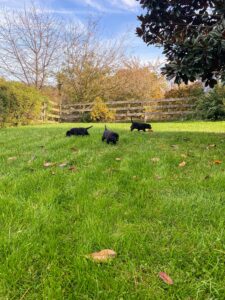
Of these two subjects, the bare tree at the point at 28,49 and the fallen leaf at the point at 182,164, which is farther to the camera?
the bare tree at the point at 28,49

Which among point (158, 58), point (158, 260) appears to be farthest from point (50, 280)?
point (158, 58)

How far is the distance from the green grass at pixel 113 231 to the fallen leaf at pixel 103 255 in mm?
41

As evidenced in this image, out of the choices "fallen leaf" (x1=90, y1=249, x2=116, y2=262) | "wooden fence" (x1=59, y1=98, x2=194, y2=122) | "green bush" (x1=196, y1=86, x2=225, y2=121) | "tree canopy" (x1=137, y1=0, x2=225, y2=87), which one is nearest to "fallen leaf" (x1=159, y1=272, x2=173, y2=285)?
"fallen leaf" (x1=90, y1=249, x2=116, y2=262)

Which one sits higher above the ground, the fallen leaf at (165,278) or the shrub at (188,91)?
the shrub at (188,91)

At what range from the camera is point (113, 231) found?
195 centimetres

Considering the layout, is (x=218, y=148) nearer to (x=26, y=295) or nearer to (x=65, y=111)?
(x=26, y=295)

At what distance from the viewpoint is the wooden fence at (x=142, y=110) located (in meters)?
18.0

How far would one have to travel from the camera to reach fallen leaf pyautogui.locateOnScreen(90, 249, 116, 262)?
1.65m

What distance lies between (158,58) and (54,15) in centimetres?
988

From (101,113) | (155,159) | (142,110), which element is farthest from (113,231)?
(142,110)

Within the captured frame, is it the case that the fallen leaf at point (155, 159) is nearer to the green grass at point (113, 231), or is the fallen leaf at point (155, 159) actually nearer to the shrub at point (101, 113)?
the green grass at point (113, 231)

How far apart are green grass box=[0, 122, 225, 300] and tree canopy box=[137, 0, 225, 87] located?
1928 millimetres

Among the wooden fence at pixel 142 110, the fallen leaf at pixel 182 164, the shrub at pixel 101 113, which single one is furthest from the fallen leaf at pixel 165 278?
the shrub at pixel 101 113

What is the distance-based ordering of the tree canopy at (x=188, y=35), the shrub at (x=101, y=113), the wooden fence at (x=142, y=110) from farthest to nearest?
the shrub at (x=101, y=113)
the wooden fence at (x=142, y=110)
the tree canopy at (x=188, y=35)
